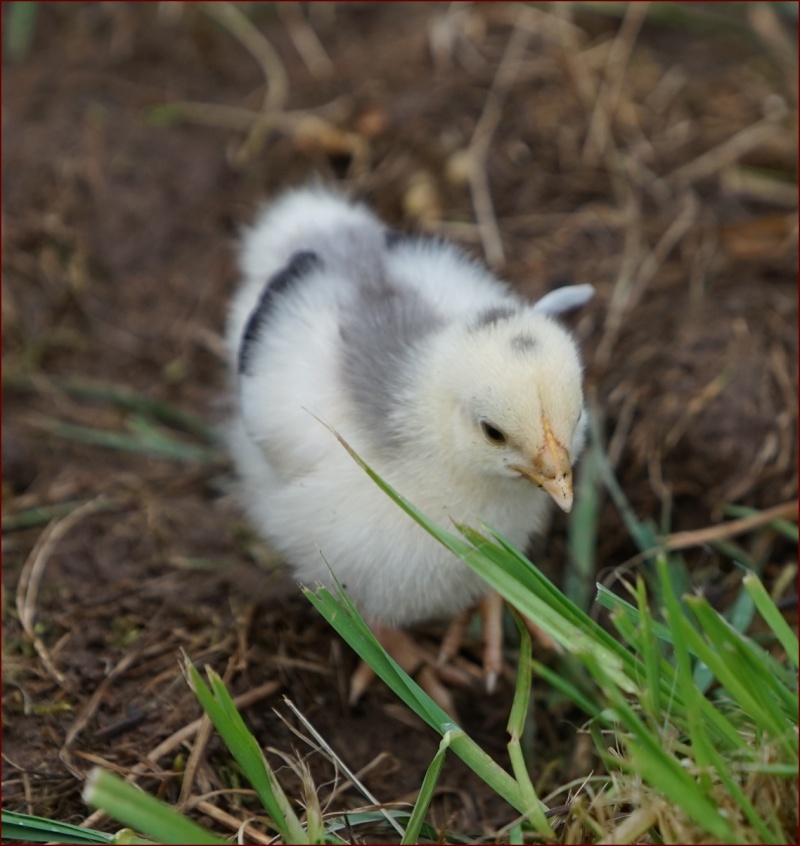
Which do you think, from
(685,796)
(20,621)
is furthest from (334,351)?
(685,796)

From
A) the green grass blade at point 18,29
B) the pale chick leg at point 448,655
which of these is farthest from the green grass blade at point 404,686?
the green grass blade at point 18,29

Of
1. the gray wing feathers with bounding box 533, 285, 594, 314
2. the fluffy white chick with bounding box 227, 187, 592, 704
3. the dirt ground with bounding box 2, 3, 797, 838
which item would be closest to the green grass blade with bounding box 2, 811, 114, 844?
the dirt ground with bounding box 2, 3, 797, 838

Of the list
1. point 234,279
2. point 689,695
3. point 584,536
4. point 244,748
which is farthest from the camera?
point 234,279

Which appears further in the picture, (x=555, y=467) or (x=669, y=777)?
(x=555, y=467)

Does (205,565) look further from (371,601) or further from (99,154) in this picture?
(99,154)

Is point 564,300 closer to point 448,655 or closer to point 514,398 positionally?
point 514,398

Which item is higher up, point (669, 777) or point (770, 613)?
point (770, 613)

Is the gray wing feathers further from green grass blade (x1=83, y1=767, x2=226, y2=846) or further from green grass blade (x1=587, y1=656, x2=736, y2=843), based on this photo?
green grass blade (x1=83, y1=767, x2=226, y2=846)

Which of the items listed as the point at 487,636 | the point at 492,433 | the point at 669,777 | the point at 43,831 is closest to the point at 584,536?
the point at 487,636
